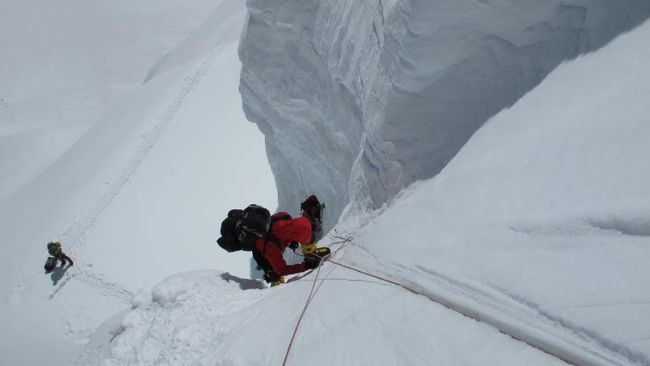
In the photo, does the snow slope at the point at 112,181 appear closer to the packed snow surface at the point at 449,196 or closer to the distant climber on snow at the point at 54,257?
the distant climber on snow at the point at 54,257

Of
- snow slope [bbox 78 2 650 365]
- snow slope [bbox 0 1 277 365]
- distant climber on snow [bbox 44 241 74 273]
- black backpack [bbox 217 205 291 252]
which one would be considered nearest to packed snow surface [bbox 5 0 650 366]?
snow slope [bbox 78 2 650 365]

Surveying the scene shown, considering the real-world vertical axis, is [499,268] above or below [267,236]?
below

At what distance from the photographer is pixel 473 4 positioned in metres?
2.99

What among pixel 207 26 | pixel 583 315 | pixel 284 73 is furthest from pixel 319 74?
pixel 207 26

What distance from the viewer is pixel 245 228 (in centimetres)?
379

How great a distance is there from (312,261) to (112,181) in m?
11.4

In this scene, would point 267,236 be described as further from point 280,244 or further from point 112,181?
point 112,181

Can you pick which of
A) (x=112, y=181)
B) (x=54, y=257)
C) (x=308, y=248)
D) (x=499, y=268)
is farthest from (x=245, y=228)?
(x=112, y=181)

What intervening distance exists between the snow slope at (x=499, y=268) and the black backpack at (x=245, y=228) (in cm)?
50

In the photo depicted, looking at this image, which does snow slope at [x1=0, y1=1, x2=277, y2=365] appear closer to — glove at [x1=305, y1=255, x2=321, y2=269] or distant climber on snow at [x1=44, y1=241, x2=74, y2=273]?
distant climber on snow at [x1=44, y1=241, x2=74, y2=273]

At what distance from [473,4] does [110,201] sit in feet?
39.0

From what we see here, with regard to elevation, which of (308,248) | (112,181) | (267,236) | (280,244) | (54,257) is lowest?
(308,248)

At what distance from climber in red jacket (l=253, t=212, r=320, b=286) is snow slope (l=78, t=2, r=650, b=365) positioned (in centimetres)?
44

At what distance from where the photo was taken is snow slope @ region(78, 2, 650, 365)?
166 centimetres
